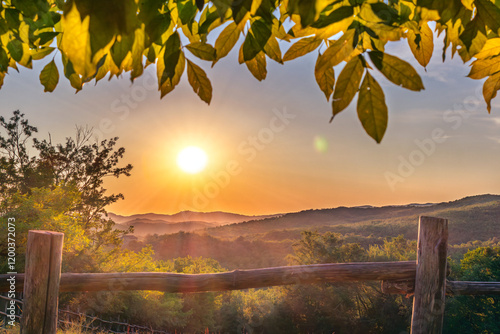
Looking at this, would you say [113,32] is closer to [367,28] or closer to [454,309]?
[367,28]

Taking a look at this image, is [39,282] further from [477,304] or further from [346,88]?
[477,304]

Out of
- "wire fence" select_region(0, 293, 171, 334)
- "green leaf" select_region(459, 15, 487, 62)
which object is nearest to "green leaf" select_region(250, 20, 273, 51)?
"green leaf" select_region(459, 15, 487, 62)

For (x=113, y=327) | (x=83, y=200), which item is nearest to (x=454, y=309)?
(x=113, y=327)

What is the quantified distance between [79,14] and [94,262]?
49.7 ft

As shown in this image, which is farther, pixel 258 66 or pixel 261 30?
pixel 258 66

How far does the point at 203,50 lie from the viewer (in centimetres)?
84

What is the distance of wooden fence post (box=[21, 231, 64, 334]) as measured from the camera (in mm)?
2209

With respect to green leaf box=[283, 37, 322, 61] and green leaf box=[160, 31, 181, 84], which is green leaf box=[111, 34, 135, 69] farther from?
green leaf box=[283, 37, 322, 61]

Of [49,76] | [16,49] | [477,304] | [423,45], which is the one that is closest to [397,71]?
[423,45]

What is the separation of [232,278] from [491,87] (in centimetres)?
237

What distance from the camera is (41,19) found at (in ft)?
3.67

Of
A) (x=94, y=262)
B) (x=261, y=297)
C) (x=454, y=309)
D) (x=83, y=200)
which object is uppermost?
(x=83, y=200)

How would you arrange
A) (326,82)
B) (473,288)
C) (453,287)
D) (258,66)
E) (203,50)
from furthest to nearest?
(473,288)
(453,287)
(258,66)
(203,50)
(326,82)

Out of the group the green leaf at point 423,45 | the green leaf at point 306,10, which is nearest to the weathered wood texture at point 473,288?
the green leaf at point 423,45
